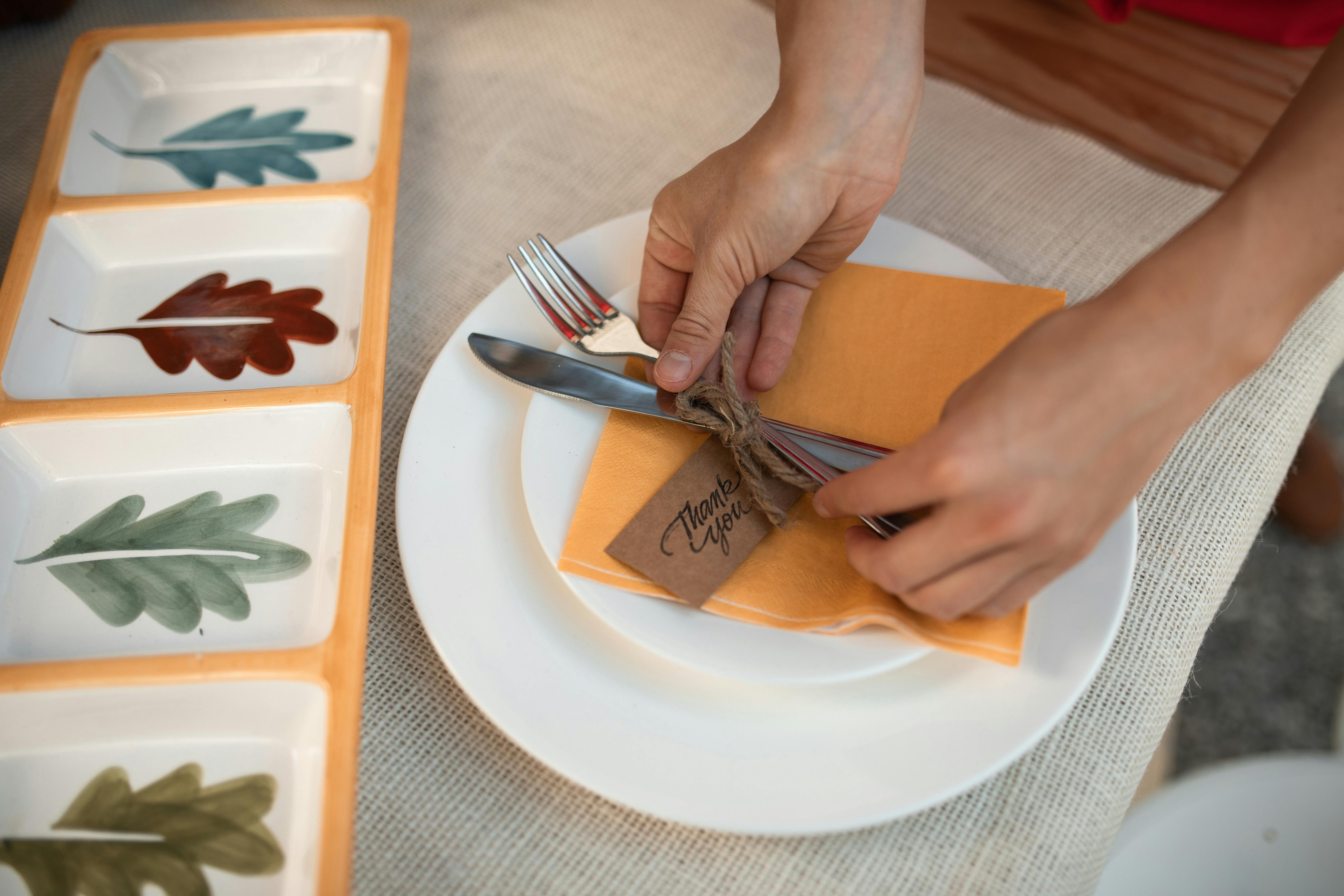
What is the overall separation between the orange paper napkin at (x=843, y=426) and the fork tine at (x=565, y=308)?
86 millimetres

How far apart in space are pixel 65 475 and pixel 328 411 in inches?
7.4

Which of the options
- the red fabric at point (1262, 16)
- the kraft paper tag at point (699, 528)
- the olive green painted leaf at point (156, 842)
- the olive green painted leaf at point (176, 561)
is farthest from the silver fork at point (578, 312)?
the red fabric at point (1262, 16)

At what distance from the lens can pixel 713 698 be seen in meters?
0.46

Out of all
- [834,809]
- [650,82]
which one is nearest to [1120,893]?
[834,809]

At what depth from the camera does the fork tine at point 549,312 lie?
0.60m

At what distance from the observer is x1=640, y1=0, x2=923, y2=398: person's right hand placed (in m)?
0.59

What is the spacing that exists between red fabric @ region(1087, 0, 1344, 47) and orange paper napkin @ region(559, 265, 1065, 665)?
0.52 metres

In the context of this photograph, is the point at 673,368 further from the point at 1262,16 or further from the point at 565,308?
the point at 1262,16

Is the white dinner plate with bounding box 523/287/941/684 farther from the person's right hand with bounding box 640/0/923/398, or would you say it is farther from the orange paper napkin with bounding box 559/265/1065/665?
the person's right hand with bounding box 640/0/923/398

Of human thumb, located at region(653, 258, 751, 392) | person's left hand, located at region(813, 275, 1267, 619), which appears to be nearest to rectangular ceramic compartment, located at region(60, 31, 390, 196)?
human thumb, located at region(653, 258, 751, 392)

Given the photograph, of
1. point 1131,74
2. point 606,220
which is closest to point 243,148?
point 606,220

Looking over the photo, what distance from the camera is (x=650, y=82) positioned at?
34.9 inches

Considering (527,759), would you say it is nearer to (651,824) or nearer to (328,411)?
(651,824)

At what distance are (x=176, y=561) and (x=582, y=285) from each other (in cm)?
33
